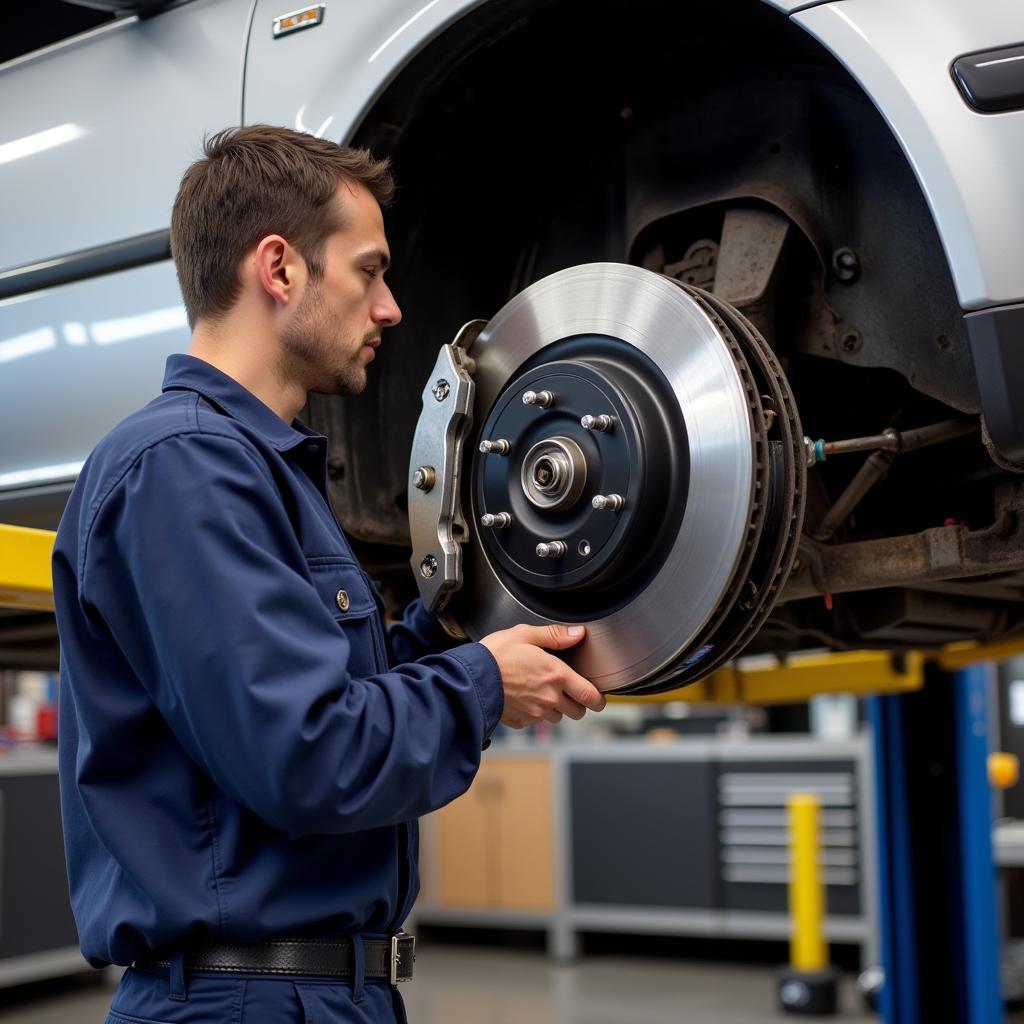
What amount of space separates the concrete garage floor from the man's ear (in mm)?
3026

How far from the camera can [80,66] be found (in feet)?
4.58

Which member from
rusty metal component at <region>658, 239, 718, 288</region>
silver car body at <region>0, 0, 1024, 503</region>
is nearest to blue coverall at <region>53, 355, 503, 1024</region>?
silver car body at <region>0, 0, 1024, 503</region>

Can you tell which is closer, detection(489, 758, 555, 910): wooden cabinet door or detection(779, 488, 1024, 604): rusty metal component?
detection(779, 488, 1024, 604): rusty metal component

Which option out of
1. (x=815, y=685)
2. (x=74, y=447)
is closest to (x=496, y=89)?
(x=74, y=447)

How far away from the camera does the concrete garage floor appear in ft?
12.0

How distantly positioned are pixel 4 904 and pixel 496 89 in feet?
10.9

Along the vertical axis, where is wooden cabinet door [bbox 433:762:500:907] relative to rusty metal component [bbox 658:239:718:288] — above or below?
below

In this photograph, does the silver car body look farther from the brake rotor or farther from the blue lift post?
the blue lift post

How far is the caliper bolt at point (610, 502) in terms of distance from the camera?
37.8 inches

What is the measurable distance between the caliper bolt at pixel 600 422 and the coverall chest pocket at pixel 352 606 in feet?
0.66

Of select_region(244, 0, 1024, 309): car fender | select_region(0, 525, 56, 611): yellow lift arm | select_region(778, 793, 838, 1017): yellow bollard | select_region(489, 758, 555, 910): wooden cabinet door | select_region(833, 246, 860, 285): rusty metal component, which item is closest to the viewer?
select_region(244, 0, 1024, 309): car fender

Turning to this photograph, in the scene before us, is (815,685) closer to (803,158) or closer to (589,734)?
(803,158)

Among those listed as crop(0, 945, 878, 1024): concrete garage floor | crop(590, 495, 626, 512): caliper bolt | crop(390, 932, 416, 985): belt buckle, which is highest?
crop(590, 495, 626, 512): caliper bolt

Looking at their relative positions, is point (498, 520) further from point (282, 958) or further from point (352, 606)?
point (282, 958)
